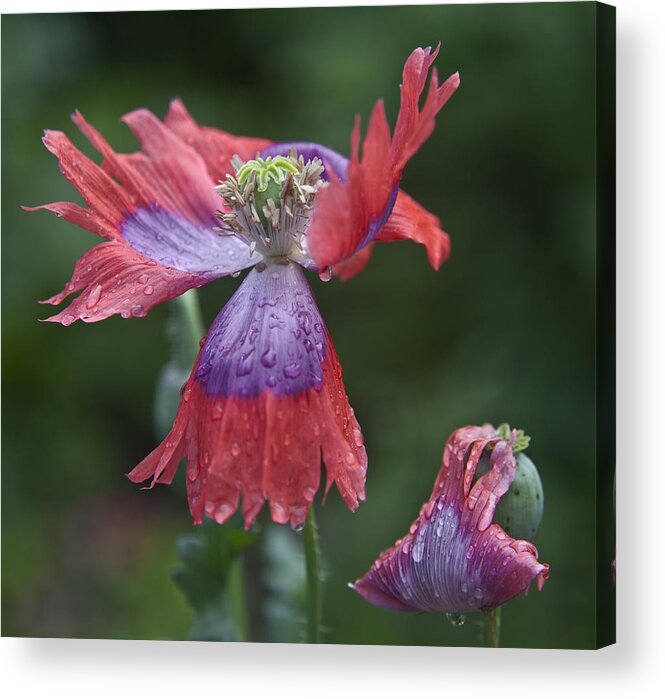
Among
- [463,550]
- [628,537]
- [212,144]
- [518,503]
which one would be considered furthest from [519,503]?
[212,144]

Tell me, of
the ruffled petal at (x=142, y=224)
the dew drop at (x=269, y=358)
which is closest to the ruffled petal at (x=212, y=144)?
the ruffled petal at (x=142, y=224)

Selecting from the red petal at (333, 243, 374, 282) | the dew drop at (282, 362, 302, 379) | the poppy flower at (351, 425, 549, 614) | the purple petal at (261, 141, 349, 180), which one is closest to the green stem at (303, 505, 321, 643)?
the poppy flower at (351, 425, 549, 614)

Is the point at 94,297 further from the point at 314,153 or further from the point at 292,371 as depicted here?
the point at 314,153

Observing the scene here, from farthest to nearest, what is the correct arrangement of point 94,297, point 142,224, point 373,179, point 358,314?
point 358,314, point 142,224, point 94,297, point 373,179

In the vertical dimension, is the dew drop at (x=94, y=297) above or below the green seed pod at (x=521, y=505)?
above

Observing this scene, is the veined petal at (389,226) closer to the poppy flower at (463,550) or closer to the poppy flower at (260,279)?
the poppy flower at (260,279)

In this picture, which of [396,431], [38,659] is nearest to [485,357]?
[396,431]

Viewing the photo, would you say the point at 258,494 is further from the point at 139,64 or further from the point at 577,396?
the point at 139,64

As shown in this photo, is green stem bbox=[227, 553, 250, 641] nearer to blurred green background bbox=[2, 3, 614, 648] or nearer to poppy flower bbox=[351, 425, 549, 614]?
blurred green background bbox=[2, 3, 614, 648]
